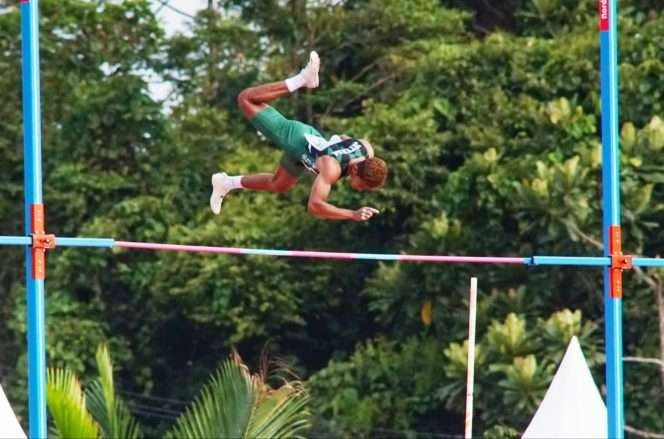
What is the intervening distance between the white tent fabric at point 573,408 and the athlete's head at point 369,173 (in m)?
2.50

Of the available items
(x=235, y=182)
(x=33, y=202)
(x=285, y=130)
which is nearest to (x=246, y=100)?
(x=285, y=130)

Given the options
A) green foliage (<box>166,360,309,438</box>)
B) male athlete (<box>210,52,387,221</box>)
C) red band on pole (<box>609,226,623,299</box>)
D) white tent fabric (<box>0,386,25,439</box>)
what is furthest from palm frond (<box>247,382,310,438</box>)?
male athlete (<box>210,52,387,221</box>)

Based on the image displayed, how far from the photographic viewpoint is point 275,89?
8.02 meters

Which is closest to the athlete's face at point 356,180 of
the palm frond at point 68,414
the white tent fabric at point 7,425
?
the white tent fabric at point 7,425

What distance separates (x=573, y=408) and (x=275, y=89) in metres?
2.86

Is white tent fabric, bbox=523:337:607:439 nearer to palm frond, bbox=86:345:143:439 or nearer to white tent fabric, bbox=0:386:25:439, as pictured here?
palm frond, bbox=86:345:143:439

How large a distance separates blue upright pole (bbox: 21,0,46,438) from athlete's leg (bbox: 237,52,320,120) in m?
0.81

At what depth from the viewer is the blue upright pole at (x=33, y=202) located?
7824 mm

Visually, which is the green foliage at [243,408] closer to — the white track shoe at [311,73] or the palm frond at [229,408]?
the palm frond at [229,408]

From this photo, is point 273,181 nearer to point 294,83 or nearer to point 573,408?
point 294,83

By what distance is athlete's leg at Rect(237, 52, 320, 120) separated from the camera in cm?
799

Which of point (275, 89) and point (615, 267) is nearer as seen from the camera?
point (275, 89)

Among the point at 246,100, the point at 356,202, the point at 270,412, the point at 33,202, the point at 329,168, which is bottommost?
the point at 270,412

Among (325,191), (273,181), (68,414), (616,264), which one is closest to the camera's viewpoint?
(325,191)
